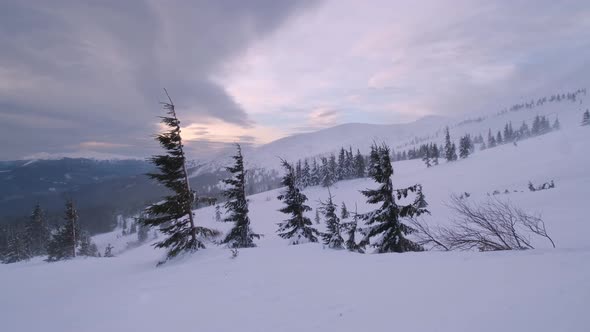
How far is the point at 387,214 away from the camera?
12.7 meters

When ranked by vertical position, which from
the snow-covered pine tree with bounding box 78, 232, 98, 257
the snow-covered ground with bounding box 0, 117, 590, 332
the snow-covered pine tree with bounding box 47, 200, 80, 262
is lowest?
the snow-covered pine tree with bounding box 78, 232, 98, 257

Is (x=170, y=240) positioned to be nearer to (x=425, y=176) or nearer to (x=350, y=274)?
(x=350, y=274)

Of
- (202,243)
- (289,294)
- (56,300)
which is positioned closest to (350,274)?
(289,294)

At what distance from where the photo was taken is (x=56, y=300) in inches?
336

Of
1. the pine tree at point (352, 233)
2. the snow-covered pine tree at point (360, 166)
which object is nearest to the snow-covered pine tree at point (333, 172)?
the snow-covered pine tree at point (360, 166)

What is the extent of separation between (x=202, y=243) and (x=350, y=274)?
11451mm

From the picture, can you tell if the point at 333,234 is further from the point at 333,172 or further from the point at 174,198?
the point at 333,172

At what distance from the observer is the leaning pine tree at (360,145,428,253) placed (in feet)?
40.4

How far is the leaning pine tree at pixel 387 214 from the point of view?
12.3m

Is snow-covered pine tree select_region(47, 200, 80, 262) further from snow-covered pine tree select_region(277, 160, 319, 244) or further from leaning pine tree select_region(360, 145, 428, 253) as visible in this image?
leaning pine tree select_region(360, 145, 428, 253)

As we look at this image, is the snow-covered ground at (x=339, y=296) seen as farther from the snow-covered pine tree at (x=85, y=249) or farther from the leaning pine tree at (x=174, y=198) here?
the snow-covered pine tree at (x=85, y=249)

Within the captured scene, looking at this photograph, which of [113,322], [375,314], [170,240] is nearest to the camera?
[375,314]

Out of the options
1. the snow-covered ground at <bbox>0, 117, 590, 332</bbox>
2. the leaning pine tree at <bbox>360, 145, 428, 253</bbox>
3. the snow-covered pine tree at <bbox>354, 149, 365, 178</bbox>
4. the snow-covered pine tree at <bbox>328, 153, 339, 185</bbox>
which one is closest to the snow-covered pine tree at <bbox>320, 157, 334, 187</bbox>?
the snow-covered pine tree at <bbox>328, 153, 339, 185</bbox>

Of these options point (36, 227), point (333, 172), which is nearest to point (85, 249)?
point (36, 227)
